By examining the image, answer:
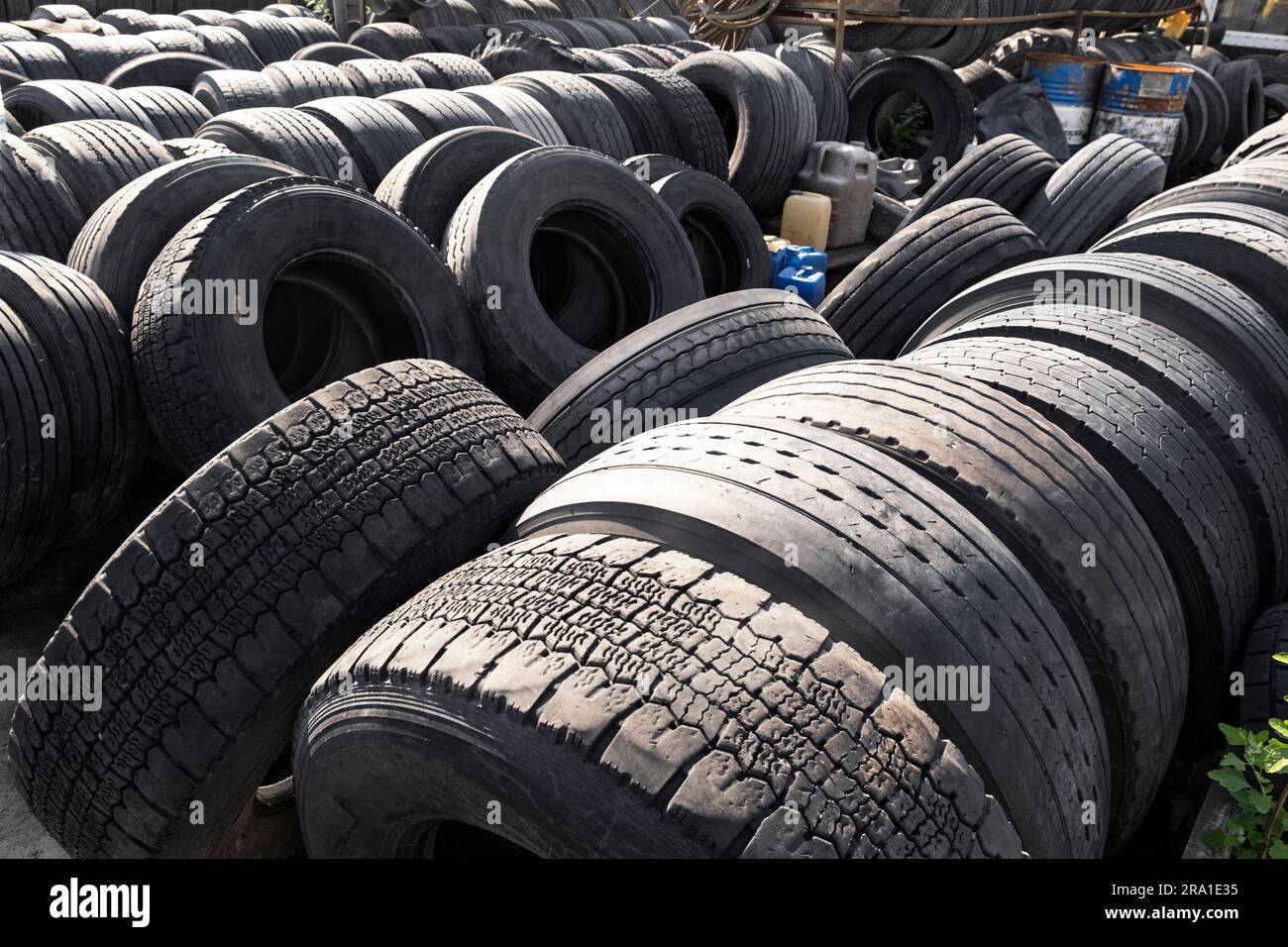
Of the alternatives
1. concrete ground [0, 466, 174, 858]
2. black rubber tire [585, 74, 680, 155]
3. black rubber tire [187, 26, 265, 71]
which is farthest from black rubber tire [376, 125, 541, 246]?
black rubber tire [187, 26, 265, 71]

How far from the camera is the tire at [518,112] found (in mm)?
7105

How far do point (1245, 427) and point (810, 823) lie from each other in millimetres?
2500

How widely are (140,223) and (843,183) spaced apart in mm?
6242

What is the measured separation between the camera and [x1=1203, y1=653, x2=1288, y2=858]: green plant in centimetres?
258

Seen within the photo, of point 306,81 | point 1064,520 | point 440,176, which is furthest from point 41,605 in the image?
point 306,81

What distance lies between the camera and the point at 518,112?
23.7 ft

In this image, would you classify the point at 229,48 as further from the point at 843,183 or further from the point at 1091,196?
the point at 1091,196

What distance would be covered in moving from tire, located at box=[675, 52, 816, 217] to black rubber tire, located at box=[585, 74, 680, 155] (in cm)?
75

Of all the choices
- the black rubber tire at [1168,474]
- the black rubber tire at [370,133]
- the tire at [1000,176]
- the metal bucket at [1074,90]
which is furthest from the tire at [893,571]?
the metal bucket at [1074,90]

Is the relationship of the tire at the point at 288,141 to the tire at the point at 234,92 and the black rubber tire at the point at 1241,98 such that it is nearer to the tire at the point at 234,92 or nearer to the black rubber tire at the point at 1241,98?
the tire at the point at 234,92

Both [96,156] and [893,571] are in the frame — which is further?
[96,156]

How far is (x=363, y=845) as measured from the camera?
82.8 inches

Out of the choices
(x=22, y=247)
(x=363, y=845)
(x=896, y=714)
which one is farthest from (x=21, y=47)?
(x=896, y=714)

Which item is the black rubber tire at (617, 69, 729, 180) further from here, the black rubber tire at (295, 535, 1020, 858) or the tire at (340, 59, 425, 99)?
the black rubber tire at (295, 535, 1020, 858)
